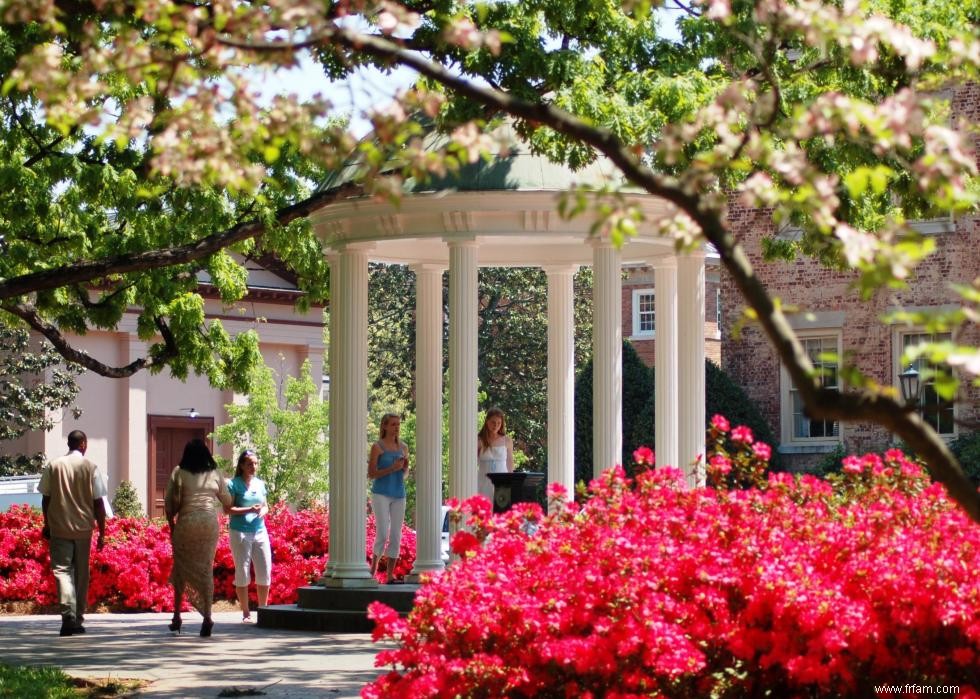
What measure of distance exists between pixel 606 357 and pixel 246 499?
373 centimetres

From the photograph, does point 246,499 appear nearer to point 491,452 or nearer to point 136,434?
point 491,452

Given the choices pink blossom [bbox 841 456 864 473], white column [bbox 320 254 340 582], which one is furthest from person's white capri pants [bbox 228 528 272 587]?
pink blossom [bbox 841 456 864 473]

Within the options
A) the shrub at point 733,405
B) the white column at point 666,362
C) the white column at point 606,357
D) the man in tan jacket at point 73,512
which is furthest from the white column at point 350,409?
the shrub at point 733,405

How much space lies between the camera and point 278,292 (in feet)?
141

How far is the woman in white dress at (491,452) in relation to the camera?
60.7 ft

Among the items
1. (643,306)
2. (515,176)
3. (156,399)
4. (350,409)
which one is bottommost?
(350,409)

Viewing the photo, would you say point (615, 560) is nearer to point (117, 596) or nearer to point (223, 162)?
point (223, 162)

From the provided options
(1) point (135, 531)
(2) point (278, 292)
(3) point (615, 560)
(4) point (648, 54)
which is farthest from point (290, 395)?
(3) point (615, 560)

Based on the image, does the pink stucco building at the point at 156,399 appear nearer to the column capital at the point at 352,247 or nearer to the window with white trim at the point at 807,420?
the window with white trim at the point at 807,420

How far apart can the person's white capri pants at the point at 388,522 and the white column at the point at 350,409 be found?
1.28 ft

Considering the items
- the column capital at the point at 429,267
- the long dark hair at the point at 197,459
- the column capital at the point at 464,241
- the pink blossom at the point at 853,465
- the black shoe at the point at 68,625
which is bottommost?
the black shoe at the point at 68,625

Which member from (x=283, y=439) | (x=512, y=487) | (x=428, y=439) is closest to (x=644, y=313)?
(x=283, y=439)

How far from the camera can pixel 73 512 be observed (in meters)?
16.7

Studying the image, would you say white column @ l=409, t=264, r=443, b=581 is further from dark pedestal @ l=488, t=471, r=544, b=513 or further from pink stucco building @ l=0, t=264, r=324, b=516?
pink stucco building @ l=0, t=264, r=324, b=516
